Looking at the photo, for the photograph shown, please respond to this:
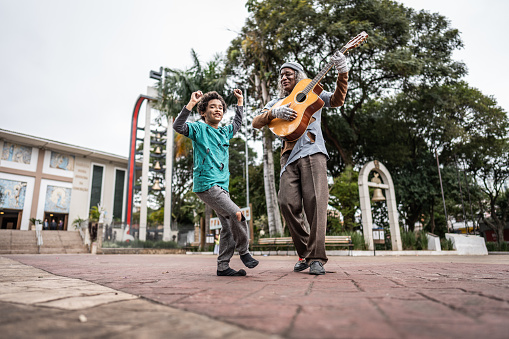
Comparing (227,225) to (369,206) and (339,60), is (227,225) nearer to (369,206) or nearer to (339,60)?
(339,60)

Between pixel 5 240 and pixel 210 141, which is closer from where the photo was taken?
pixel 210 141

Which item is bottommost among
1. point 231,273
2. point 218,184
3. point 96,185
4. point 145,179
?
point 231,273

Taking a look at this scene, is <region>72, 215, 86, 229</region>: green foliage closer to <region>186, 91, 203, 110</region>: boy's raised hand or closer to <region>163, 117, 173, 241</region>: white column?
<region>163, 117, 173, 241</region>: white column

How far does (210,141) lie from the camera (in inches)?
121

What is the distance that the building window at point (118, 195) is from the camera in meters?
32.4

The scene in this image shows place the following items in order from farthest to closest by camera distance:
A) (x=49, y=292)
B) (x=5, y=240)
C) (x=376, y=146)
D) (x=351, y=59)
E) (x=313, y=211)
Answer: (x=376, y=146), (x=5, y=240), (x=351, y=59), (x=313, y=211), (x=49, y=292)

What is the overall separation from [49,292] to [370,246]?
39.1 feet

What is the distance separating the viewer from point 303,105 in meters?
3.22

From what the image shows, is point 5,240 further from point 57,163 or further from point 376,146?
point 376,146

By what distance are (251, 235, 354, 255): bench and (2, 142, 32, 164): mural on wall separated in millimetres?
25587

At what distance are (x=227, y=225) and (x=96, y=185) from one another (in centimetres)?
3302

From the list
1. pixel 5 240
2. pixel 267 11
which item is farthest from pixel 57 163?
pixel 267 11

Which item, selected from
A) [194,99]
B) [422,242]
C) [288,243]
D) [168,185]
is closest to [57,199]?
[168,185]

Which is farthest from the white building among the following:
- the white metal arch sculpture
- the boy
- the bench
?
the boy
